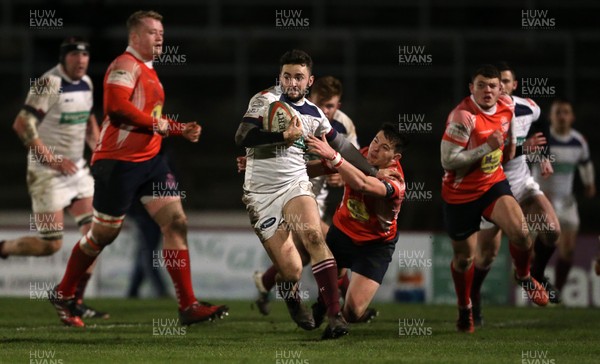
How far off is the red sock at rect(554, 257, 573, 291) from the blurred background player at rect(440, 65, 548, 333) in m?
4.42

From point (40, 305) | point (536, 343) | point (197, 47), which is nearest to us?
point (536, 343)

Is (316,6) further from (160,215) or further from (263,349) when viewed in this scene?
(263,349)

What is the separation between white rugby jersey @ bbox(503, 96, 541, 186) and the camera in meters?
10.4

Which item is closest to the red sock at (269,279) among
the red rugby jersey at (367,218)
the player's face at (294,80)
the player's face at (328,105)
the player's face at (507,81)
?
the red rugby jersey at (367,218)

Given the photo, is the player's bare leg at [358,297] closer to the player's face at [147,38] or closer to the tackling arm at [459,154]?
the tackling arm at [459,154]

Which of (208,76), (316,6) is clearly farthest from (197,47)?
(316,6)

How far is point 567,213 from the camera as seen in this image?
568 inches

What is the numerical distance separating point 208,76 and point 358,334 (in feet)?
37.1

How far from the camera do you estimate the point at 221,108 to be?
19.9m

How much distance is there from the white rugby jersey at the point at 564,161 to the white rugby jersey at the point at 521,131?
3574 millimetres

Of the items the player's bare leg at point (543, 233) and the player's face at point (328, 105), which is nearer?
the player's face at point (328, 105)

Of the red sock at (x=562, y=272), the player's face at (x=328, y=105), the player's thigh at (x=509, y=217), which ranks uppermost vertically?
the player's face at (x=328, y=105)

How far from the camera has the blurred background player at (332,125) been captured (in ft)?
33.7

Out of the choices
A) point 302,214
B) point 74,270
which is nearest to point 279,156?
point 302,214
